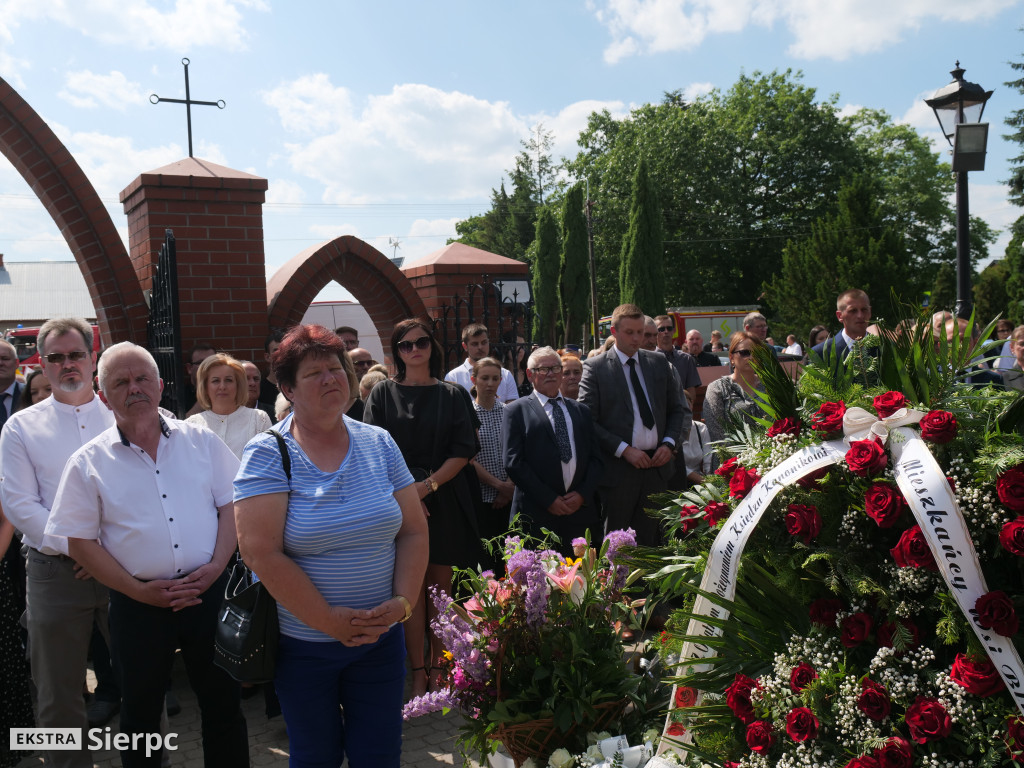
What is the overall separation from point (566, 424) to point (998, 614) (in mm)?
3543

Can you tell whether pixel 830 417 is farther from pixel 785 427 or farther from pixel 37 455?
pixel 37 455

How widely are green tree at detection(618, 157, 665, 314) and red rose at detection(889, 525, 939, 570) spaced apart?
30845 millimetres

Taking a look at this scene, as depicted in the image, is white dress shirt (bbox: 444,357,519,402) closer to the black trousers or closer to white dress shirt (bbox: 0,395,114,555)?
white dress shirt (bbox: 0,395,114,555)

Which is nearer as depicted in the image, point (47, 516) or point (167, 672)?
point (167, 672)

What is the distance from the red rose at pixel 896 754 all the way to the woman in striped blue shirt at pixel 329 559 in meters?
1.49

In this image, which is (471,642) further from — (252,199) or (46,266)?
(46,266)

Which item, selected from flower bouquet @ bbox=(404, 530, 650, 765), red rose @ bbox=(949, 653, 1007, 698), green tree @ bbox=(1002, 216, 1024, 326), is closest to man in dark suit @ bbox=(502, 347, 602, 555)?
flower bouquet @ bbox=(404, 530, 650, 765)

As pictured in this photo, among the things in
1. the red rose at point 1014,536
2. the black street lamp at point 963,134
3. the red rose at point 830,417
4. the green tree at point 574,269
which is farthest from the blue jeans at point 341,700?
the green tree at point 574,269

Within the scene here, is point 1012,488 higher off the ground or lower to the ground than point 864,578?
higher

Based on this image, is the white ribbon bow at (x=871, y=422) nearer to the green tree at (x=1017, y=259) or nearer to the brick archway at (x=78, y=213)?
the brick archway at (x=78, y=213)

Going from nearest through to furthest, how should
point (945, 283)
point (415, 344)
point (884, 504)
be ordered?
point (884, 504), point (415, 344), point (945, 283)

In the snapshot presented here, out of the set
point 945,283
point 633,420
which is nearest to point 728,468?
point 633,420

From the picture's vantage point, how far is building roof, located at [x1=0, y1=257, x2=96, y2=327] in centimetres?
4375

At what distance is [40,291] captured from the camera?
1785 inches
